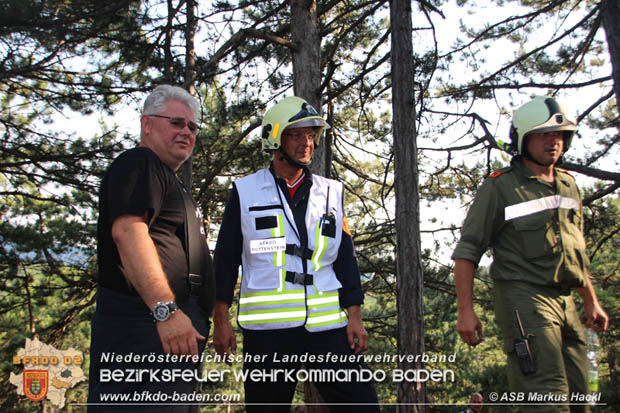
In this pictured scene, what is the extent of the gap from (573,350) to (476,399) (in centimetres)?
416

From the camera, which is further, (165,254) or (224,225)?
(224,225)

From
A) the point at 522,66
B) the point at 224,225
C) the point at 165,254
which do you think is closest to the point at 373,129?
the point at 522,66

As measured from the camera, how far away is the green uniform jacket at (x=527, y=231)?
2.91 metres

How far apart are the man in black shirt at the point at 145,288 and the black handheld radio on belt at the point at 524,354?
65.0 inches

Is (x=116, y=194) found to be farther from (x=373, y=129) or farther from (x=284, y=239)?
(x=373, y=129)

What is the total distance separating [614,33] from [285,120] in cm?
712

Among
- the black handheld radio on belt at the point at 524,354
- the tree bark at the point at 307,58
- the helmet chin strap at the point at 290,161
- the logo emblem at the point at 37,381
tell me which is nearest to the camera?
the black handheld radio on belt at the point at 524,354

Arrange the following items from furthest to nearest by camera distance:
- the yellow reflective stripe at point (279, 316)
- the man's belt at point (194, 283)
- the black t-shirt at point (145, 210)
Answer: the yellow reflective stripe at point (279, 316), the man's belt at point (194, 283), the black t-shirt at point (145, 210)

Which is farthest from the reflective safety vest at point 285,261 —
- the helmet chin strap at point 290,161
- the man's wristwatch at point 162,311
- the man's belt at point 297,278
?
the man's wristwatch at point 162,311

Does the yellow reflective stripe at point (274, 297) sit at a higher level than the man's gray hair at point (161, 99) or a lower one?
lower

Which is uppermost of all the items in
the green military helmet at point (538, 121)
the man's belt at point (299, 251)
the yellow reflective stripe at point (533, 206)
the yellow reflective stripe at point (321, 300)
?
the green military helmet at point (538, 121)

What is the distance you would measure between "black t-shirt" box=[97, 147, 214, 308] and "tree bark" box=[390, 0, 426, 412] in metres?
3.75

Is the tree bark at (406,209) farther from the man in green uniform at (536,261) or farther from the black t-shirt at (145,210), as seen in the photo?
the black t-shirt at (145,210)

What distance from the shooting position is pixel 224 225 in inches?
132
